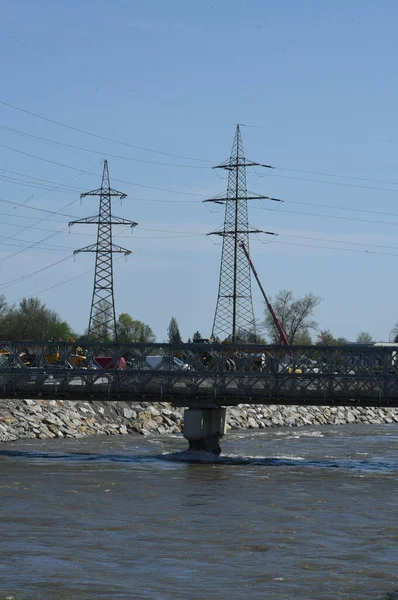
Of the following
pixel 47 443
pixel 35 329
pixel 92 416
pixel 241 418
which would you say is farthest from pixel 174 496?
pixel 35 329

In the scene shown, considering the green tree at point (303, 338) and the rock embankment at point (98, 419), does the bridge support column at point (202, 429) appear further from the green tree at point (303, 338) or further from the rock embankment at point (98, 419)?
the green tree at point (303, 338)

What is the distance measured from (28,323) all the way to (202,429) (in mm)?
100004

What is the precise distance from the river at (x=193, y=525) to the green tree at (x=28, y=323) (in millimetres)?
92571

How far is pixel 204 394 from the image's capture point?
159 ft

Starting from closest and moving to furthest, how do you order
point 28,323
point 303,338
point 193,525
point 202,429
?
point 193,525 → point 202,429 → point 28,323 → point 303,338

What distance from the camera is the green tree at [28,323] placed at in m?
141

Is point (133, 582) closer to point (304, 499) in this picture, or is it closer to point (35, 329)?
point (304, 499)

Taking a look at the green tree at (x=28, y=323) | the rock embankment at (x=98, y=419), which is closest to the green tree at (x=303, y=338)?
the green tree at (x=28, y=323)

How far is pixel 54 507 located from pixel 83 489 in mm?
4630

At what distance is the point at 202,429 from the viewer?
48.2 m

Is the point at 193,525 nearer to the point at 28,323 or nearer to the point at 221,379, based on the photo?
the point at 221,379

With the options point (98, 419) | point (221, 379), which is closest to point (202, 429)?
point (221, 379)

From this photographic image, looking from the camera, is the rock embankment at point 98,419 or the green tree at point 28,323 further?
the green tree at point 28,323

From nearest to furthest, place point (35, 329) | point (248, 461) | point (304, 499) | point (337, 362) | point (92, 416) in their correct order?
1. point (304, 499)
2. point (248, 461)
3. point (337, 362)
4. point (92, 416)
5. point (35, 329)
